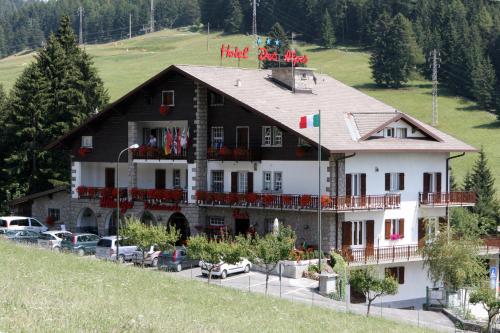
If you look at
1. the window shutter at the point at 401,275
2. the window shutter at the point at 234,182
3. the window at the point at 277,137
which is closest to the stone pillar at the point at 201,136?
the window shutter at the point at 234,182

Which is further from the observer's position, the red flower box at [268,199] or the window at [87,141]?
the window at [87,141]

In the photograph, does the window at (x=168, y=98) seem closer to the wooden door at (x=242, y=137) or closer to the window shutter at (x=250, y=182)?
the wooden door at (x=242, y=137)

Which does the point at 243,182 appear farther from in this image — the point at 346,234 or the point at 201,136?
the point at 346,234

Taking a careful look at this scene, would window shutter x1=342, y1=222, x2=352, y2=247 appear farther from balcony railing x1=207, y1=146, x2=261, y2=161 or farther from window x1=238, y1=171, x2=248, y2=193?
window x1=238, y1=171, x2=248, y2=193

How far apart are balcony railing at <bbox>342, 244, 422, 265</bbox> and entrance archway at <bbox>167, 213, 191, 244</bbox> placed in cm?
1189

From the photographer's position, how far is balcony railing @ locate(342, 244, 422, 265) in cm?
5671

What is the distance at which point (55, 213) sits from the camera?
236ft

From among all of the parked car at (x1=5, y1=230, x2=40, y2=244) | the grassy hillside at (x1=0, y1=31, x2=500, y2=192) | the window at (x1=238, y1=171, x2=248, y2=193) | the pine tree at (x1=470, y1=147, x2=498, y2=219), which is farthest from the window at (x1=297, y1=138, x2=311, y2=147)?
the grassy hillside at (x1=0, y1=31, x2=500, y2=192)

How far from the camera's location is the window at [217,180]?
62.6 m

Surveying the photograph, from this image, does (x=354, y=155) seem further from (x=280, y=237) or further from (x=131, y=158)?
(x=131, y=158)

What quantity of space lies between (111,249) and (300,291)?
12.1m

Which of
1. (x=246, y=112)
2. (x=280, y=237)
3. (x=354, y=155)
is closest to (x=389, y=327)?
(x=280, y=237)

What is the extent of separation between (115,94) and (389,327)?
124m

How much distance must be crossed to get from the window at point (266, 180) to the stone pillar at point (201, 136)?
4365mm
